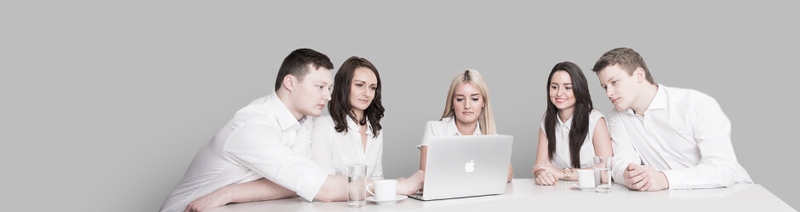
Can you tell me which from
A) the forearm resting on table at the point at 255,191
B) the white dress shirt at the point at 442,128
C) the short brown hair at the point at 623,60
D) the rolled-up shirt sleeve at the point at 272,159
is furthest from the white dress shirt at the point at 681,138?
the forearm resting on table at the point at 255,191

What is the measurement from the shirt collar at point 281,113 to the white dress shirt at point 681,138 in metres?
1.86

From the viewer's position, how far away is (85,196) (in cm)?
509

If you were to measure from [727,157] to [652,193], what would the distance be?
27.6 inches

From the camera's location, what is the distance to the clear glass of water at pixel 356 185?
2809 millimetres

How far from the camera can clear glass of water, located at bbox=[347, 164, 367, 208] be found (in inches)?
111

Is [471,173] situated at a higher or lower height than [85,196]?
higher

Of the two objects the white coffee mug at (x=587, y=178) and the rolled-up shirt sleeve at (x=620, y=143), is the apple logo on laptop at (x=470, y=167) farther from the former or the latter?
the rolled-up shirt sleeve at (x=620, y=143)

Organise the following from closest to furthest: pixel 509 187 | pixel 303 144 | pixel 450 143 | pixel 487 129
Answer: pixel 450 143
pixel 509 187
pixel 303 144
pixel 487 129

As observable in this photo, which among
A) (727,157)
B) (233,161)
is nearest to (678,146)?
(727,157)

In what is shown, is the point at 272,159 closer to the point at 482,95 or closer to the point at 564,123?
the point at 482,95

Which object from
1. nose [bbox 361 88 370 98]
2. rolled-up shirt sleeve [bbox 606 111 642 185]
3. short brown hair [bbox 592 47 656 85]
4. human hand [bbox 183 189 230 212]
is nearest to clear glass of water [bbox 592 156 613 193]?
rolled-up shirt sleeve [bbox 606 111 642 185]

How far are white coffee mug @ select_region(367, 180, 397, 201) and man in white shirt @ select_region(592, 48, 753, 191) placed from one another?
4.63ft

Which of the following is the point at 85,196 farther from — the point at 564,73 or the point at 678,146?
the point at 678,146

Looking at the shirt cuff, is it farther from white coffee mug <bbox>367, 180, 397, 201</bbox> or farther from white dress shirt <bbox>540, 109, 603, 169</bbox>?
white coffee mug <bbox>367, 180, 397, 201</bbox>
